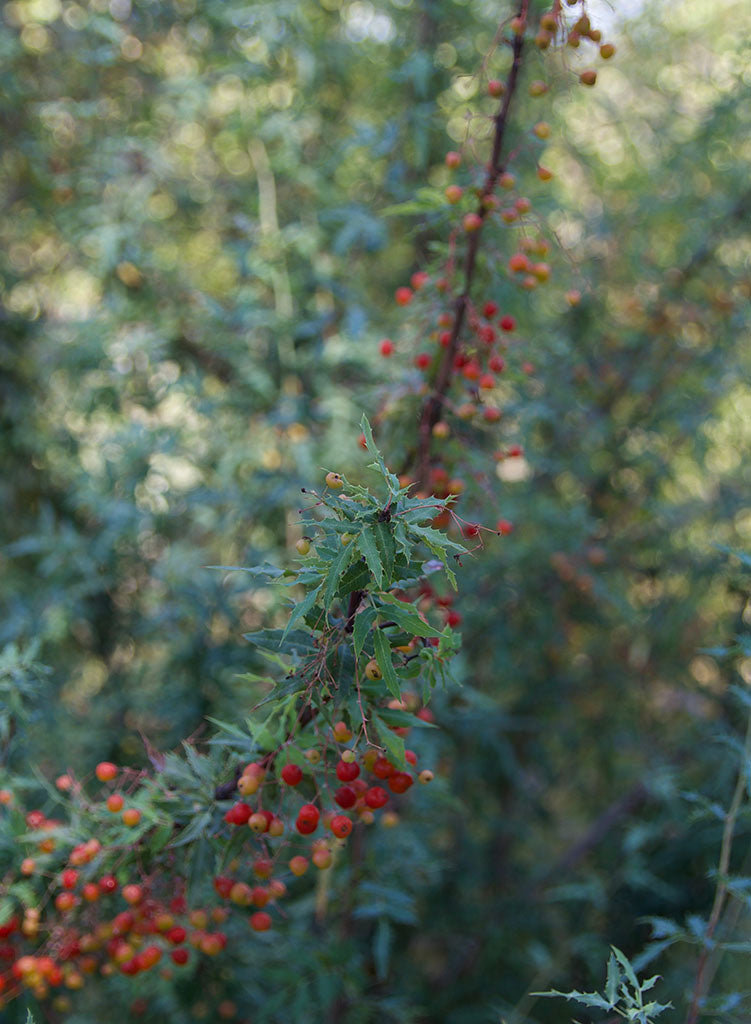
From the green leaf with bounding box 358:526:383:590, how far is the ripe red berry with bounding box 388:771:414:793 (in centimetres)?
26

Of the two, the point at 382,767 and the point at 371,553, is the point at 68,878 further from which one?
the point at 371,553

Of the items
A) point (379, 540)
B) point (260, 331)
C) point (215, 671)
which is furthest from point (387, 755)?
point (260, 331)

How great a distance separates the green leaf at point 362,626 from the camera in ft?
2.72

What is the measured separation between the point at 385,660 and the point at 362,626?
0.04 meters

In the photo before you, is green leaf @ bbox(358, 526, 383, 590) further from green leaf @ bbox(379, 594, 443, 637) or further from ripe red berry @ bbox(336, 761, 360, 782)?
ripe red berry @ bbox(336, 761, 360, 782)

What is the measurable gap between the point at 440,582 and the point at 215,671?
63cm

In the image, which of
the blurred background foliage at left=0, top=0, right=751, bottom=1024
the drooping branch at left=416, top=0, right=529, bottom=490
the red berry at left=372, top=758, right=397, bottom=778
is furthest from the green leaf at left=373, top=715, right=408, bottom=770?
the blurred background foliage at left=0, top=0, right=751, bottom=1024

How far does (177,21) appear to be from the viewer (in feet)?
7.99

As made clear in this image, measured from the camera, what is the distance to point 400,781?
96 centimetres

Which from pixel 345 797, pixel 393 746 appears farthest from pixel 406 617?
pixel 345 797

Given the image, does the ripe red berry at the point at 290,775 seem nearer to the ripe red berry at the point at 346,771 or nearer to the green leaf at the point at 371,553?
the ripe red berry at the point at 346,771

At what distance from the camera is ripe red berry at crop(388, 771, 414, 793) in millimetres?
953

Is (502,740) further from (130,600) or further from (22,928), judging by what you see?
(22,928)

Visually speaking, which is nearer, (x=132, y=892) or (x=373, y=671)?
(x=373, y=671)
